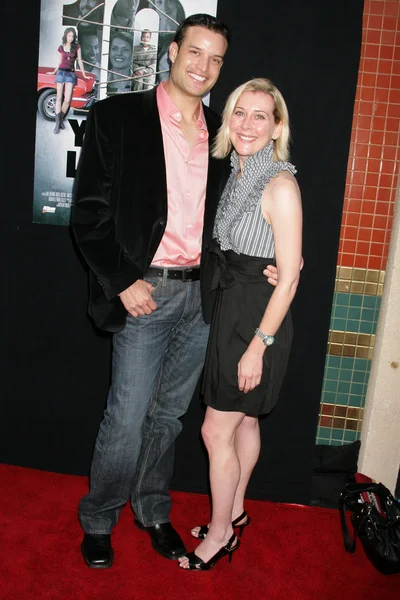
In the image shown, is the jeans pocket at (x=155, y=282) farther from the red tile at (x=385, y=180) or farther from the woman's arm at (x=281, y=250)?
the red tile at (x=385, y=180)

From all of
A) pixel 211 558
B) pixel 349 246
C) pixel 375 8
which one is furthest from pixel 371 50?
pixel 211 558

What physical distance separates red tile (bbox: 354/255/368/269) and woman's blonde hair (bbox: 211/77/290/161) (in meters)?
0.98

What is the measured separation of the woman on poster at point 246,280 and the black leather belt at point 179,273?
0.31 ft

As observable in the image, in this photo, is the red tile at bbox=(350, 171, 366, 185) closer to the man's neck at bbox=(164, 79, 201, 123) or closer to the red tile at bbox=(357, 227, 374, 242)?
the red tile at bbox=(357, 227, 374, 242)

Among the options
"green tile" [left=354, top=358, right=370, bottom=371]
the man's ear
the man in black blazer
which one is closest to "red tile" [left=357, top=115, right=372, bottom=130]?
the man in black blazer

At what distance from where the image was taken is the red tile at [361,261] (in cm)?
280

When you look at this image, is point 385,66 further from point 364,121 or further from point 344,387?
point 344,387

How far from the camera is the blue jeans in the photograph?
6.89 feet

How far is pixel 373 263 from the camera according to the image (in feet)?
9.20

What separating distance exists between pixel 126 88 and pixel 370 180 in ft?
3.92

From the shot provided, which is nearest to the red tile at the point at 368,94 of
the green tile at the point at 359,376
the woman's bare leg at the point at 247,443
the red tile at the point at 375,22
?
the red tile at the point at 375,22

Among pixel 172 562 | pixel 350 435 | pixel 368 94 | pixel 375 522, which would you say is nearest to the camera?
pixel 172 562

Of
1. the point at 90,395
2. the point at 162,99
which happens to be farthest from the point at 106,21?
the point at 90,395

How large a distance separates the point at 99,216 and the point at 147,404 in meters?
0.71
